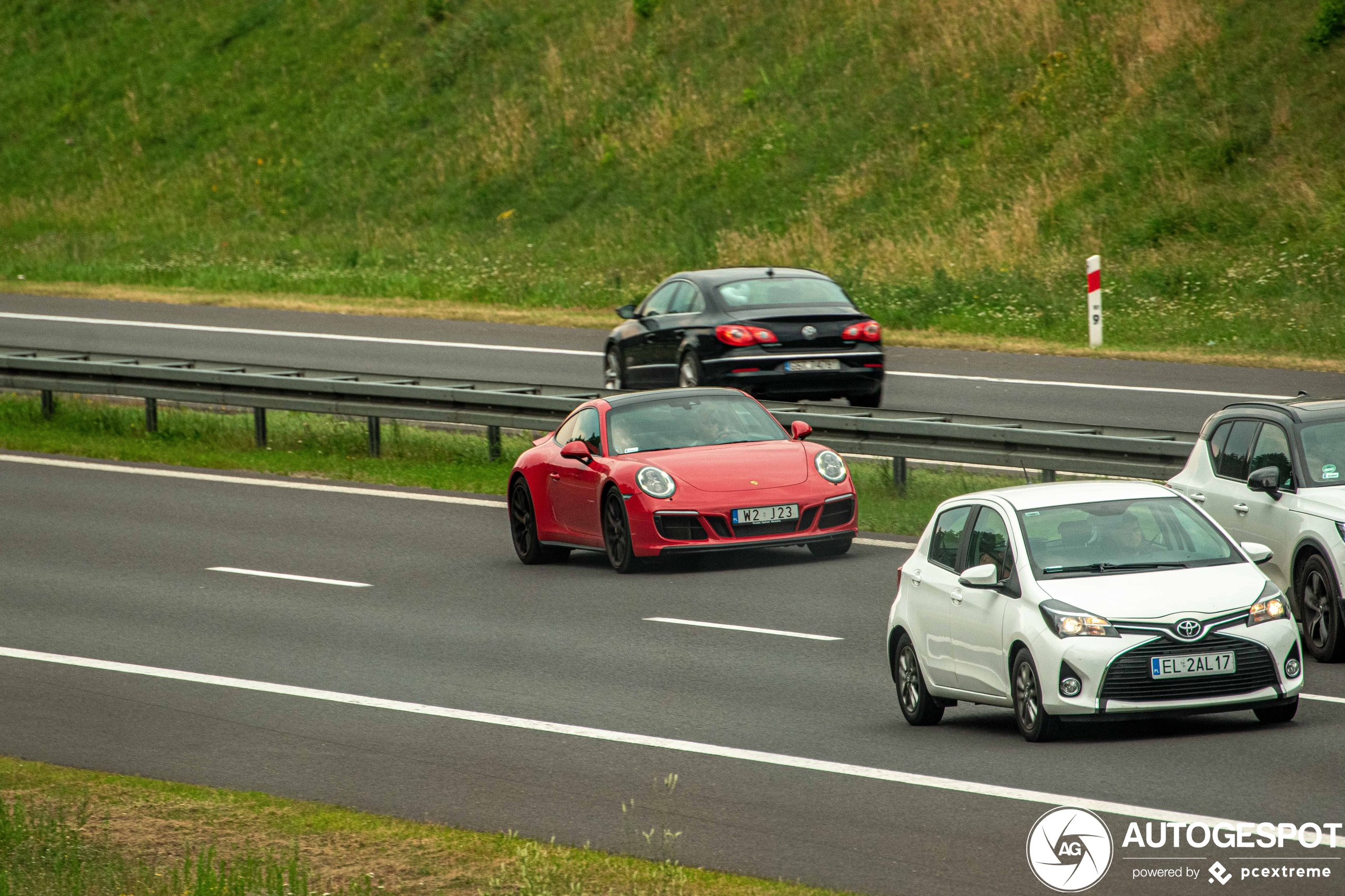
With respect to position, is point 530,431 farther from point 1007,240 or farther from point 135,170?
point 135,170

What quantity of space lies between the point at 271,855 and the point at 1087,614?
162 inches

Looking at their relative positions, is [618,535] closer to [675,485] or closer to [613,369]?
[675,485]

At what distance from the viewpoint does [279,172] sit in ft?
165

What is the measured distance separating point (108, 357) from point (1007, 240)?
1552 centimetres

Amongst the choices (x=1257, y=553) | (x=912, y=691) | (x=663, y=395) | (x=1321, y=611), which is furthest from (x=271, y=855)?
(x=663, y=395)

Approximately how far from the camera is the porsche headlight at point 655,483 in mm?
15609

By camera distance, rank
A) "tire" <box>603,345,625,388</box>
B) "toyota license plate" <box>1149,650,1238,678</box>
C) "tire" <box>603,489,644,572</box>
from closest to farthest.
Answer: "toyota license plate" <box>1149,650,1238,678</box>, "tire" <box>603,489,644,572</box>, "tire" <box>603,345,625,388</box>

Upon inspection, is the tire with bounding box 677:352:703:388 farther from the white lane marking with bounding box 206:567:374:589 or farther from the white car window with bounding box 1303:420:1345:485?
the white car window with bounding box 1303:420:1345:485

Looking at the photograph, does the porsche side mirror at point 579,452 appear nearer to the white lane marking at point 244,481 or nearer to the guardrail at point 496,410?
the guardrail at point 496,410

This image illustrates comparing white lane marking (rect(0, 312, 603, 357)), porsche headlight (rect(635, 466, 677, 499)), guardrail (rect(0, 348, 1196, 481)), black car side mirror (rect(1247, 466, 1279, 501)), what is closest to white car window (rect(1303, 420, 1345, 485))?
black car side mirror (rect(1247, 466, 1279, 501))

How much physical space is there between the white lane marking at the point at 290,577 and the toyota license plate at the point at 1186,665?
7.58m

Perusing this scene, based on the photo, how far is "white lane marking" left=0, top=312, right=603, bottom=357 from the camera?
30.3 meters

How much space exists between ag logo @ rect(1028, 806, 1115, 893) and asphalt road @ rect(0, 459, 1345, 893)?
0.23 ft

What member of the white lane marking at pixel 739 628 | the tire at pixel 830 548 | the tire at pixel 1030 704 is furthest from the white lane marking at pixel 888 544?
the tire at pixel 1030 704
